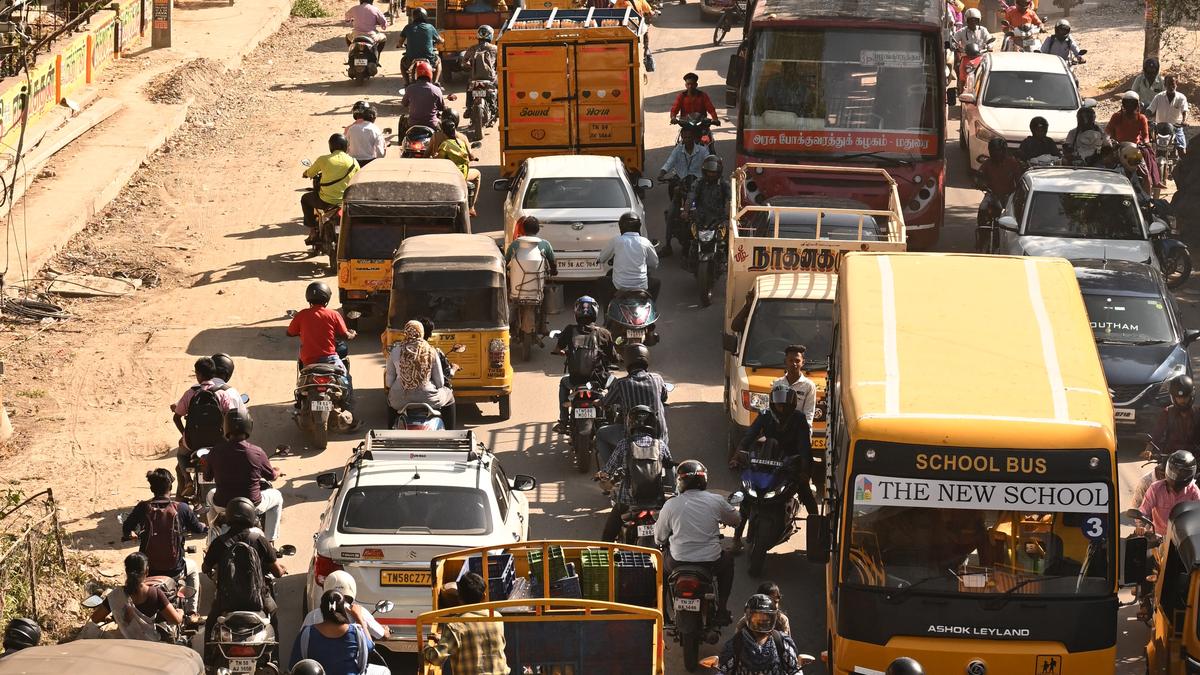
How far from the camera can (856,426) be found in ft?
35.8

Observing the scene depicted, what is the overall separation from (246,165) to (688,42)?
13026 mm

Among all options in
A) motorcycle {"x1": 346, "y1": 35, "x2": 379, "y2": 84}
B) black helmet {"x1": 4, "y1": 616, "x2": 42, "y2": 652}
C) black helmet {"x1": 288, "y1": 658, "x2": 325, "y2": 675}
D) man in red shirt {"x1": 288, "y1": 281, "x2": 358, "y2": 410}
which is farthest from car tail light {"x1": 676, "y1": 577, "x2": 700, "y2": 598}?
motorcycle {"x1": 346, "y1": 35, "x2": 379, "y2": 84}

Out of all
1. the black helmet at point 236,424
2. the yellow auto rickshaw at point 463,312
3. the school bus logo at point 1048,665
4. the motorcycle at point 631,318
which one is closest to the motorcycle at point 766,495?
the school bus logo at point 1048,665

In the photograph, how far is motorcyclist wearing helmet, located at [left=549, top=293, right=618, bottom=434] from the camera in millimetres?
17094

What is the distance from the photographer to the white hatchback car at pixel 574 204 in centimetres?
2139

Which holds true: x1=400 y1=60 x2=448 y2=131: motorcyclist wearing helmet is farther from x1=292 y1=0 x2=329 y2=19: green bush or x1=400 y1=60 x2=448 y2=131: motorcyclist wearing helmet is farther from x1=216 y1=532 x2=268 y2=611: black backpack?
x1=292 y1=0 x2=329 y2=19: green bush

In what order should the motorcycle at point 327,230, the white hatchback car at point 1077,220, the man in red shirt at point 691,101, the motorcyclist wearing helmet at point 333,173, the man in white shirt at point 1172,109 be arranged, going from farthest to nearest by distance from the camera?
the man in white shirt at point 1172,109 < the man in red shirt at point 691,101 < the motorcycle at point 327,230 < the motorcyclist wearing helmet at point 333,173 < the white hatchback car at point 1077,220

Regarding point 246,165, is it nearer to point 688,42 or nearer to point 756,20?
point 756,20

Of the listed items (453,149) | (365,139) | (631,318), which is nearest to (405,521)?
(631,318)

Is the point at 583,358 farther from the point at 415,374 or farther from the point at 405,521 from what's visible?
the point at 405,521

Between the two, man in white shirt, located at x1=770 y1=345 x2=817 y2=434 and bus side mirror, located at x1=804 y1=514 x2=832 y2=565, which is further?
man in white shirt, located at x1=770 y1=345 x2=817 y2=434

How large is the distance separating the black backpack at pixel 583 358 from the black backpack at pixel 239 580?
5583 millimetres

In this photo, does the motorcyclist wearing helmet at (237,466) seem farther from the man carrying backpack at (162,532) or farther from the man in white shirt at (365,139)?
the man in white shirt at (365,139)

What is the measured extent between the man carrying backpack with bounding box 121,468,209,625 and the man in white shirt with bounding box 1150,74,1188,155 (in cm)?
1829
